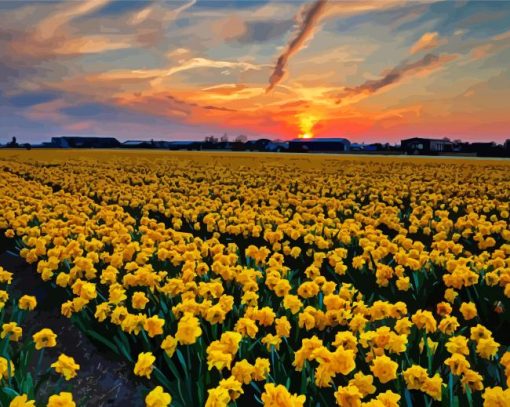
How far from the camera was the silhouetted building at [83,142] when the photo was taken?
106 meters

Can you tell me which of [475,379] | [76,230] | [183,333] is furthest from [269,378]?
[76,230]

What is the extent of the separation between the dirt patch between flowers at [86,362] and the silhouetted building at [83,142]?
339 ft

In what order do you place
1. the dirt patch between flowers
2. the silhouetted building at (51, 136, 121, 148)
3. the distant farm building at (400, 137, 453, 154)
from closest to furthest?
1. the dirt patch between flowers
2. the distant farm building at (400, 137, 453, 154)
3. the silhouetted building at (51, 136, 121, 148)

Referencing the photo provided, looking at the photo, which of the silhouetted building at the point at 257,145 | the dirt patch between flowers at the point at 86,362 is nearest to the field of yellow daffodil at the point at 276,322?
the dirt patch between flowers at the point at 86,362

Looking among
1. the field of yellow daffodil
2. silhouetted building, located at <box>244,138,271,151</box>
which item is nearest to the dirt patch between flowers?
the field of yellow daffodil

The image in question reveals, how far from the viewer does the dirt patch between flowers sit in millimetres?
4227

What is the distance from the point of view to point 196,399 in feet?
11.0

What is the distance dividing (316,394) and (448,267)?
2.95m

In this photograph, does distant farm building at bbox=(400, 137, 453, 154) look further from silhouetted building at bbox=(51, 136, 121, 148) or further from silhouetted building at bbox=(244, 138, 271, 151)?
silhouetted building at bbox=(51, 136, 121, 148)

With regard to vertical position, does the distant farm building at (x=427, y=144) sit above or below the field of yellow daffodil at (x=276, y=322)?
above

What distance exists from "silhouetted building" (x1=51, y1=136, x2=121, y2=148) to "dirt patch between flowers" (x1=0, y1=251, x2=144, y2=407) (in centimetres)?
10335

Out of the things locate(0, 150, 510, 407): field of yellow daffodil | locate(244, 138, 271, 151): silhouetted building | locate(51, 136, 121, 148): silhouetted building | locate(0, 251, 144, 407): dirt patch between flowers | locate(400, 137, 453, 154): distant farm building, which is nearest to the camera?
locate(0, 150, 510, 407): field of yellow daffodil

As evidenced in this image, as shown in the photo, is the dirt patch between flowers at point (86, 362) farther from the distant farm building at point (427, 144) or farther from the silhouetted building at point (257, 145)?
the silhouetted building at point (257, 145)

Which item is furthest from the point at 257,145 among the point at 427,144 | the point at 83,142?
the point at 83,142
